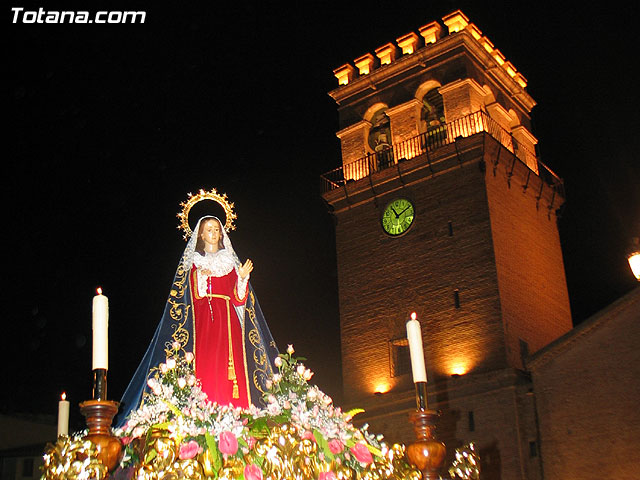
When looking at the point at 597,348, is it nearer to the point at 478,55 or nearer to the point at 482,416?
the point at 482,416

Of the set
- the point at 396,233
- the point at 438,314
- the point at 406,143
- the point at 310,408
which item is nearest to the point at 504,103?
the point at 406,143

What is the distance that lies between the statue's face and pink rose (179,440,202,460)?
478cm

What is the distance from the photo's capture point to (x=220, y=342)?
8.37 meters

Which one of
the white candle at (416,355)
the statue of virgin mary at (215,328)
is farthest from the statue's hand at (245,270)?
the white candle at (416,355)

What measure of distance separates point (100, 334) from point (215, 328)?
3.46 metres

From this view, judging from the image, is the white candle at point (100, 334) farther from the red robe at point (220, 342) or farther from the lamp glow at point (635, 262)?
the lamp glow at point (635, 262)

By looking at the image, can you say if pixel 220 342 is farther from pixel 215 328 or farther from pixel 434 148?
pixel 434 148

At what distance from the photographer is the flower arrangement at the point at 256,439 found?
4.61 meters

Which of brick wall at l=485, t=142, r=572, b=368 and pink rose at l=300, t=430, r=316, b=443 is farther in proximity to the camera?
brick wall at l=485, t=142, r=572, b=368

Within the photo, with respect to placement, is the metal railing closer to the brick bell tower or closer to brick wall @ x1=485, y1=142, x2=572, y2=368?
the brick bell tower

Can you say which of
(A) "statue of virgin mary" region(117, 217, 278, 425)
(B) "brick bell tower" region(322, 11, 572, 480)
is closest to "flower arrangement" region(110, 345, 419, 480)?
(A) "statue of virgin mary" region(117, 217, 278, 425)

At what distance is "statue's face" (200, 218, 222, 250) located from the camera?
9250mm

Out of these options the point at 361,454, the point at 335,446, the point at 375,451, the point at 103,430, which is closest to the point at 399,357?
the point at 375,451

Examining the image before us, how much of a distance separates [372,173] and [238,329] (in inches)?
704
